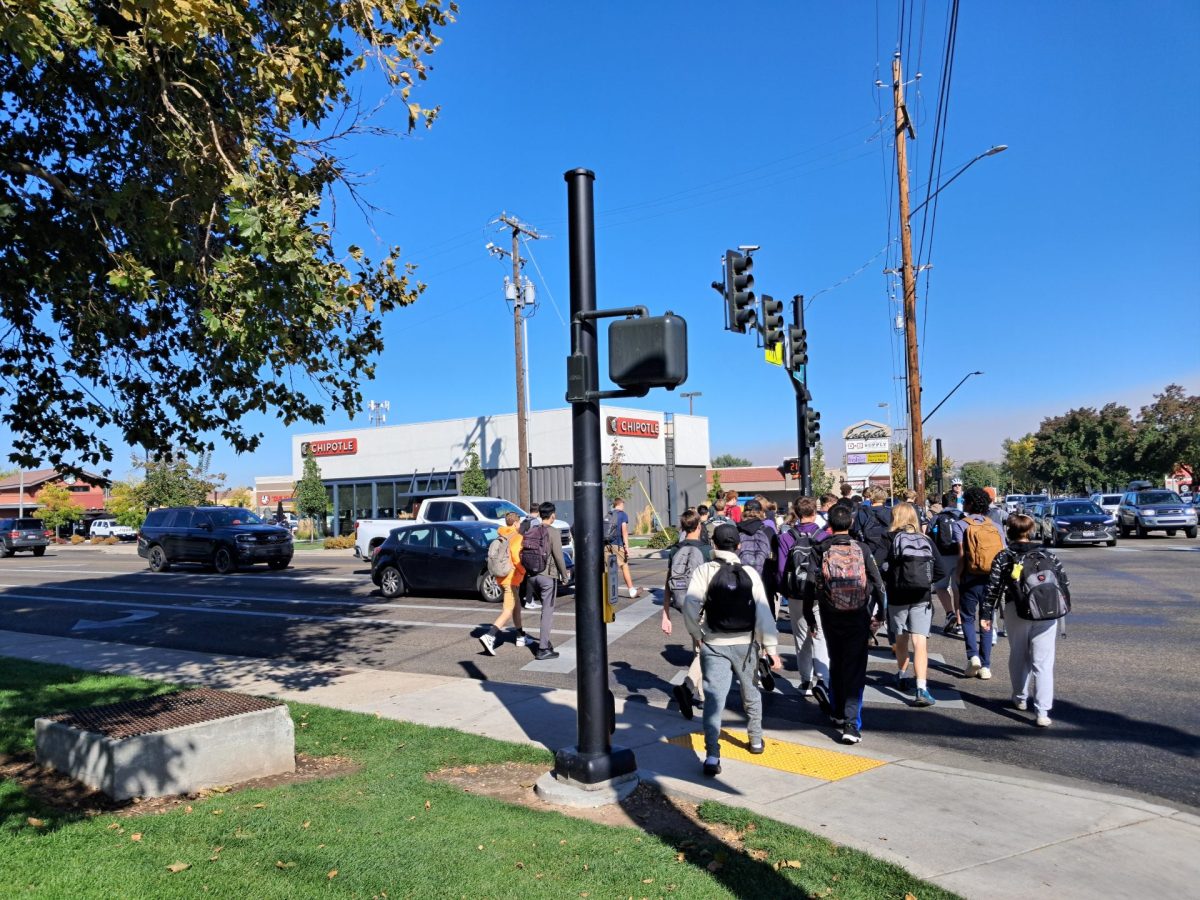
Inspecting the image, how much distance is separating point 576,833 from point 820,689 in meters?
3.43

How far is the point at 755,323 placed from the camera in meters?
15.2

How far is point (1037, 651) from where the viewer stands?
7.14 m

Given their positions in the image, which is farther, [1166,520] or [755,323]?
[1166,520]

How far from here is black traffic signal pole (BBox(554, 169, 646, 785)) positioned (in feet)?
18.4

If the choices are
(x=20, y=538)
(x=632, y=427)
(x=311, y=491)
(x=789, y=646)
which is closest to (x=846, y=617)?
(x=789, y=646)

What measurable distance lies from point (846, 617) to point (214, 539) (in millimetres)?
21425

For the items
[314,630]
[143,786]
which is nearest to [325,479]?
[314,630]

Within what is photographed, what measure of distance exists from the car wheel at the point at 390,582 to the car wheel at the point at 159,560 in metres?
11.8

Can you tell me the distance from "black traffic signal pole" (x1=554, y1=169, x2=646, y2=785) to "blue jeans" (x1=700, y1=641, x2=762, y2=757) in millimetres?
588

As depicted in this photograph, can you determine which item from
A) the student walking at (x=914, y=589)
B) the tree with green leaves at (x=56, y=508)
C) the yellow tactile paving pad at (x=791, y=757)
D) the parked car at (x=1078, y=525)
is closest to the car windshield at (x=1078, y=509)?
the parked car at (x=1078, y=525)

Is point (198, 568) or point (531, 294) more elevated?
point (531, 294)

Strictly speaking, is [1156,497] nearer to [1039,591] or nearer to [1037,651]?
[1037,651]

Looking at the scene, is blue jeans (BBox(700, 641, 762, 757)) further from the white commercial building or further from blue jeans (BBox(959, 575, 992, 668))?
the white commercial building

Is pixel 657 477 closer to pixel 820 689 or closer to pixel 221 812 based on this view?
pixel 820 689
